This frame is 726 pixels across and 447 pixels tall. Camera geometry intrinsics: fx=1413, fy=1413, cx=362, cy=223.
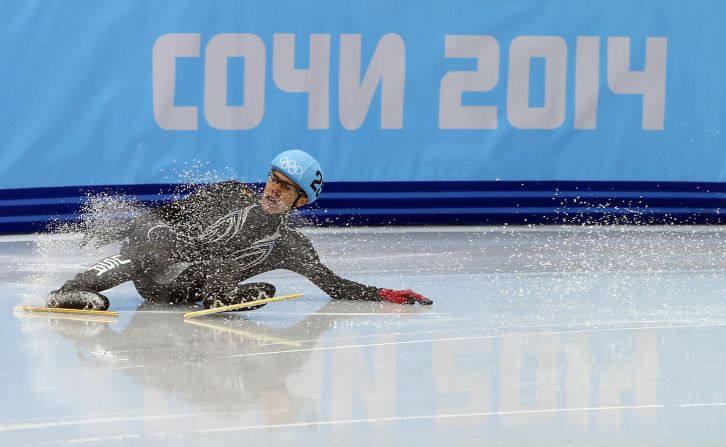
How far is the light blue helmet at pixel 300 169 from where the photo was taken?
7594 millimetres

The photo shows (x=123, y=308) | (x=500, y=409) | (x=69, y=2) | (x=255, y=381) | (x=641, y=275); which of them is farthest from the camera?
(x=69, y=2)

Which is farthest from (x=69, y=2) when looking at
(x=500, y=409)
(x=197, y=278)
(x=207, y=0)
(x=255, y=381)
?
(x=500, y=409)

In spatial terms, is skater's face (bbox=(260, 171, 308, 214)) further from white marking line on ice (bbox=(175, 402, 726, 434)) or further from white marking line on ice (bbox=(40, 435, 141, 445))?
white marking line on ice (bbox=(40, 435, 141, 445))

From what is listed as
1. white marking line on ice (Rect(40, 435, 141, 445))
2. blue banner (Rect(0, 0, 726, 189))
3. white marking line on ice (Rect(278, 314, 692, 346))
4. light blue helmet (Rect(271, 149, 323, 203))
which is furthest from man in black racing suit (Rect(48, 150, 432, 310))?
blue banner (Rect(0, 0, 726, 189))

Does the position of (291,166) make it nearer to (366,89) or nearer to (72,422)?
(72,422)

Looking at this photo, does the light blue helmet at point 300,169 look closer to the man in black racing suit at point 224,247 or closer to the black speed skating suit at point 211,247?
the man in black racing suit at point 224,247

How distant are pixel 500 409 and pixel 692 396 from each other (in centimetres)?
85

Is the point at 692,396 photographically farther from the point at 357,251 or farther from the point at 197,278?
the point at 357,251

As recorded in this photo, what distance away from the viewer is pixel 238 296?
740 cm

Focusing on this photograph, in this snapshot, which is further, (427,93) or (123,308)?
(427,93)

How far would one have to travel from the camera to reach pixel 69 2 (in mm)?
10844

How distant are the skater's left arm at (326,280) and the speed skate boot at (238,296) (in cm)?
36

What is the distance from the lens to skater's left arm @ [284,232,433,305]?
308 inches

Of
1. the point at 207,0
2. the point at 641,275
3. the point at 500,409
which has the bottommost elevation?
the point at 500,409
